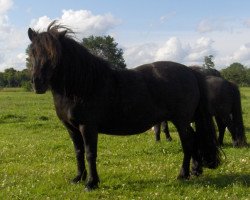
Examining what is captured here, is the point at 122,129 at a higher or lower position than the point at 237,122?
higher

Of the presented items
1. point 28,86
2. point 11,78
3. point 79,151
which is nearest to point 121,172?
point 79,151

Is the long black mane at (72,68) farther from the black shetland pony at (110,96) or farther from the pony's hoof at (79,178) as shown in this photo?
the pony's hoof at (79,178)

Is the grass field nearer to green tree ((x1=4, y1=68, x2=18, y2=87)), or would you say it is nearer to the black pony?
the black pony

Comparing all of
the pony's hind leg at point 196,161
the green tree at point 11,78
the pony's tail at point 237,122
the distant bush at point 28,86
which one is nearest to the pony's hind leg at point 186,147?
the pony's hind leg at point 196,161

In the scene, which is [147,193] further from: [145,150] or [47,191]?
[145,150]

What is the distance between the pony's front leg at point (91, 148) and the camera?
7141 mm

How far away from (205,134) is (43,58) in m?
3.80

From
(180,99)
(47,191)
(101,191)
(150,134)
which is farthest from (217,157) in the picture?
(150,134)

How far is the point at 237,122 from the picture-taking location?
482 inches

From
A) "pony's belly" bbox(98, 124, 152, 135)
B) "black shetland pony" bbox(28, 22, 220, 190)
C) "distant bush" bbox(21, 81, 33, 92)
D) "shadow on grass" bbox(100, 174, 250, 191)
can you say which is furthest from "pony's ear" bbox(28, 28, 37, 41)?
"shadow on grass" bbox(100, 174, 250, 191)

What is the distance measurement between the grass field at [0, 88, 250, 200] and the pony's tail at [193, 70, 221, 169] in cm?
38

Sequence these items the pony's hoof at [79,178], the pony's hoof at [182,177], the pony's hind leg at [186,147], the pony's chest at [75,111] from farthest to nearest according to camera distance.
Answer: the pony's hoof at [182,177] → the pony's hind leg at [186,147] → the pony's hoof at [79,178] → the pony's chest at [75,111]

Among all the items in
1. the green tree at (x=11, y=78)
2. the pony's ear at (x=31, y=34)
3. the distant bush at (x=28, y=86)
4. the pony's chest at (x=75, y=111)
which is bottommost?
the pony's chest at (x=75, y=111)

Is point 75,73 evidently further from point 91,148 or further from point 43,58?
point 91,148
